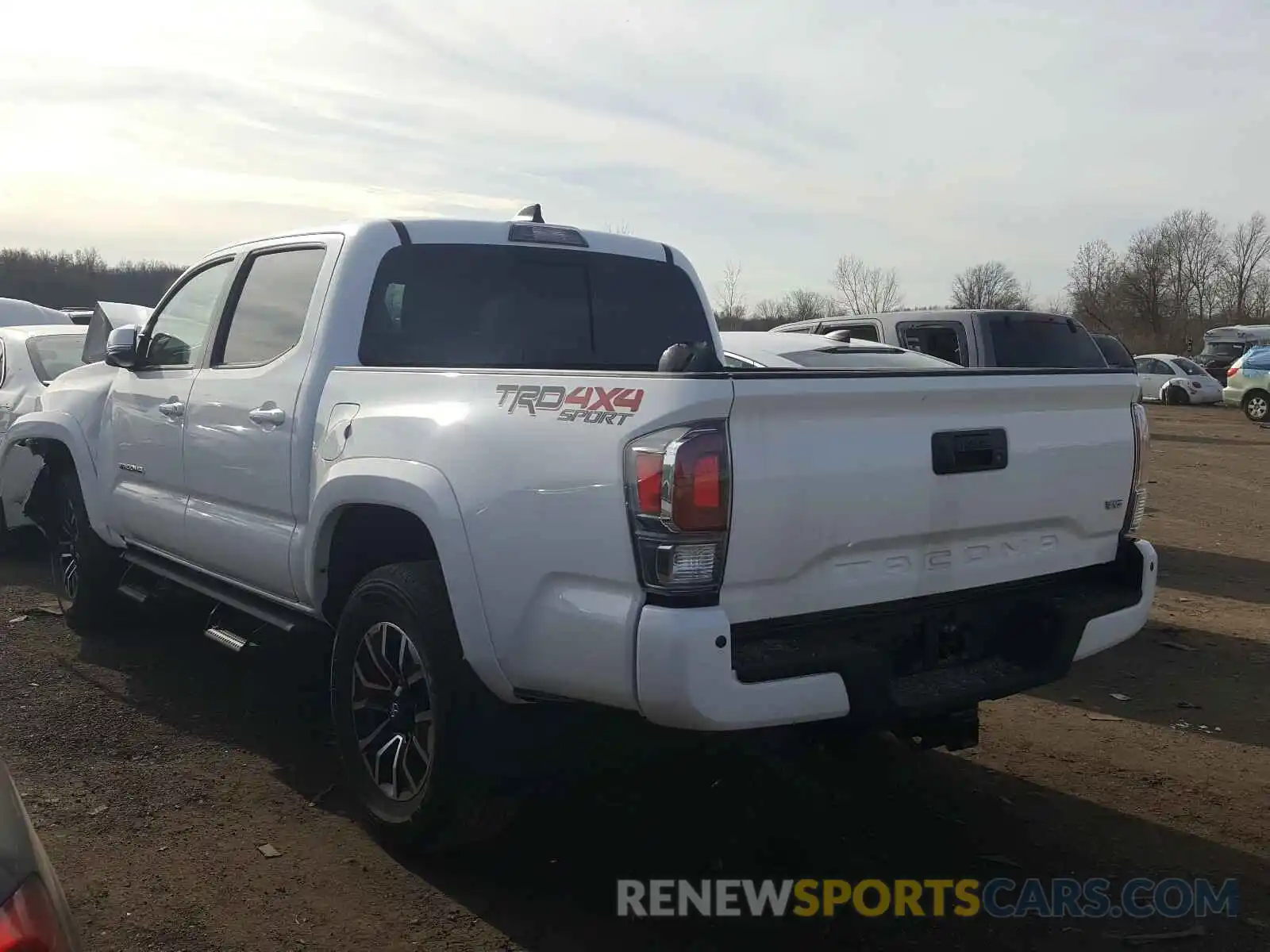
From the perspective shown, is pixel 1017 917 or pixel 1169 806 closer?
pixel 1017 917

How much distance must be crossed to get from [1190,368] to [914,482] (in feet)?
108

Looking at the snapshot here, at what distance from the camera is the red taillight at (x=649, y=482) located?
8.95ft

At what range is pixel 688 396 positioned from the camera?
108 inches

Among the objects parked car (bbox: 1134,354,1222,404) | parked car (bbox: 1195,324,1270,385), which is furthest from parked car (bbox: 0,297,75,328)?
parked car (bbox: 1195,324,1270,385)

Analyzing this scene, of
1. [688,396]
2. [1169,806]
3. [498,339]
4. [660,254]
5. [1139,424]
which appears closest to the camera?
[688,396]

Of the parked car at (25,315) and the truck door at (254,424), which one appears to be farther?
the parked car at (25,315)

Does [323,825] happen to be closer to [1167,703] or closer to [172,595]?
[172,595]

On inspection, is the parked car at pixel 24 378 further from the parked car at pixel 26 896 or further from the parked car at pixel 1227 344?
the parked car at pixel 1227 344

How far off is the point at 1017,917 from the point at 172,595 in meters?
4.04

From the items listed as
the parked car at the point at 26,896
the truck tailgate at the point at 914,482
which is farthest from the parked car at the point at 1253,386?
the parked car at the point at 26,896

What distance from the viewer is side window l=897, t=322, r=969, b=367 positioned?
9.35 metres

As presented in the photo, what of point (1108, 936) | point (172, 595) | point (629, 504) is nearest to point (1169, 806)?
point (1108, 936)

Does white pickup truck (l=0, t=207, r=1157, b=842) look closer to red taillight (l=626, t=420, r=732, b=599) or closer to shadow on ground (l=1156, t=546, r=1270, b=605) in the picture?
red taillight (l=626, t=420, r=732, b=599)

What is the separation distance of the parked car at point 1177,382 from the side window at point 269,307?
30.9m
